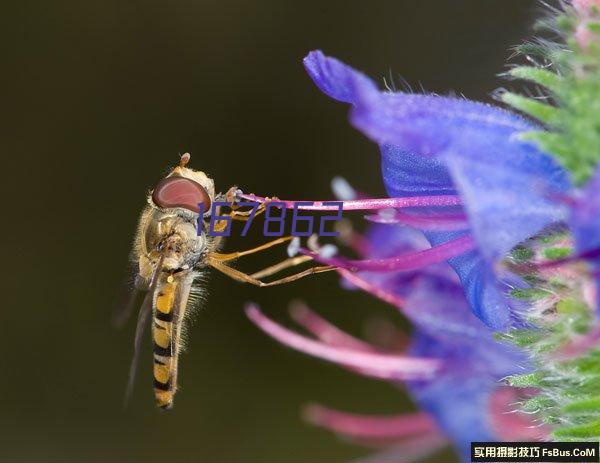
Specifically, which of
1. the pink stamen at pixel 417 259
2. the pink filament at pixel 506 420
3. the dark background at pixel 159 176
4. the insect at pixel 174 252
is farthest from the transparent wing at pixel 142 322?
the dark background at pixel 159 176

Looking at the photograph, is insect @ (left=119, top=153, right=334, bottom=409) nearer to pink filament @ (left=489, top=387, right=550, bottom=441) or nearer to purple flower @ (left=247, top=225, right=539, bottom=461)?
purple flower @ (left=247, top=225, right=539, bottom=461)

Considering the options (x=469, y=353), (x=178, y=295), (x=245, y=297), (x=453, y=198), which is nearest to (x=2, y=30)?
(x=245, y=297)

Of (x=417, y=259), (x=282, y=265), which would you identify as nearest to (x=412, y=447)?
(x=282, y=265)

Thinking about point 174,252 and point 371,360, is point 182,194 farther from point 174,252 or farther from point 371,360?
point 371,360

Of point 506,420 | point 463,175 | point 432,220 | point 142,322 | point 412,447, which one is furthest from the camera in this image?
point 412,447

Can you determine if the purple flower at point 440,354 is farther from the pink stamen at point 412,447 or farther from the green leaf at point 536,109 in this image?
the green leaf at point 536,109

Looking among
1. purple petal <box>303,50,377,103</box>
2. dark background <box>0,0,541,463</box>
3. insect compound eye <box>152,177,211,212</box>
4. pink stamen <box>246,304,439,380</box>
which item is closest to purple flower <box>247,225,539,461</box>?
pink stamen <box>246,304,439,380</box>

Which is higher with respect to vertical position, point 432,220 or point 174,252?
point 174,252
